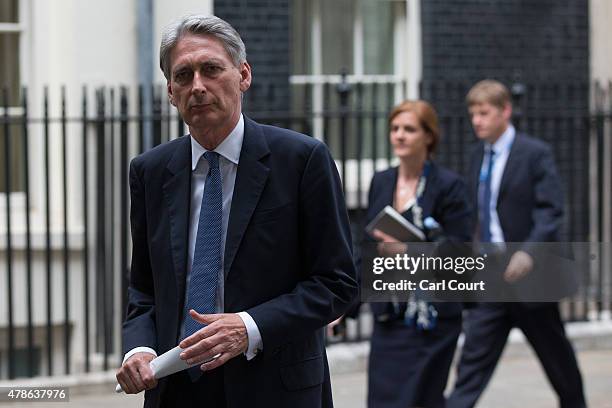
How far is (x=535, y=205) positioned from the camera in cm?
718

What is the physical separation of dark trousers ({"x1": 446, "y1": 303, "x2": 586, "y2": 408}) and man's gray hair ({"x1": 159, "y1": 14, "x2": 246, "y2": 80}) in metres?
3.67

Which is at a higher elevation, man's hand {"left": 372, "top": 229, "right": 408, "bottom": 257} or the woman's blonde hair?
the woman's blonde hair

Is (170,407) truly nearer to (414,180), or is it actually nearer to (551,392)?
(414,180)

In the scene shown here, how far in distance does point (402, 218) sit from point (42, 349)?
396 cm

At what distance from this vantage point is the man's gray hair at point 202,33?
3.45 meters

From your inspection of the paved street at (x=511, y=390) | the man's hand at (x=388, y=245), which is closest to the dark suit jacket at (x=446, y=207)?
the man's hand at (x=388, y=245)

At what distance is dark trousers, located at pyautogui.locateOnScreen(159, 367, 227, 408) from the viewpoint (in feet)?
11.5

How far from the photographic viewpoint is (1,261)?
887cm

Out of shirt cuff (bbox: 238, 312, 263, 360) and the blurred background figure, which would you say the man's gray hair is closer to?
shirt cuff (bbox: 238, 312, 263, 360)

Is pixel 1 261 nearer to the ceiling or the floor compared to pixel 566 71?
nearer to the floor

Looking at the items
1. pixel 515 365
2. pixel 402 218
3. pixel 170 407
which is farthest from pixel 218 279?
pixel 515 365

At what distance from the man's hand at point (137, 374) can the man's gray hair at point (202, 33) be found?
29.9 inches

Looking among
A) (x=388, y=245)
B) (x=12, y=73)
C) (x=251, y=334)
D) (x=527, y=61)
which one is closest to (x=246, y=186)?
(x=251, y=334)

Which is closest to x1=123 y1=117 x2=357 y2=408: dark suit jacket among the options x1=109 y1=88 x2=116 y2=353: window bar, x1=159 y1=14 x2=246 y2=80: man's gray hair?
x1=159 y1=14 x2=246 y2=80: man's gray hair
